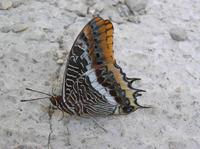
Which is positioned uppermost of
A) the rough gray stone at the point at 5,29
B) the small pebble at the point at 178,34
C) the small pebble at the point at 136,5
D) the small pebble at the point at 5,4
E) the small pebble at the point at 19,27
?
the small pebble at the point at 136,5

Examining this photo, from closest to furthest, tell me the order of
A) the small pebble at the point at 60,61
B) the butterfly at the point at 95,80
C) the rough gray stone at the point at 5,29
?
1. the butterfly at the point at 95,80
2. the small pebble at the point at 60,61
3. the rough gray stone at the point at 5,29

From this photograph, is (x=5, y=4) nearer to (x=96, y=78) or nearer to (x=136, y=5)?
(x=136, y=5)

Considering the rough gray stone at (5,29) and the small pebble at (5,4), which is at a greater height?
the small pebble at (5,4)

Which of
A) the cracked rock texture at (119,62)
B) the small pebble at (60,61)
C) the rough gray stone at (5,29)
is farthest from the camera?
the rough gray stone at (5,29)

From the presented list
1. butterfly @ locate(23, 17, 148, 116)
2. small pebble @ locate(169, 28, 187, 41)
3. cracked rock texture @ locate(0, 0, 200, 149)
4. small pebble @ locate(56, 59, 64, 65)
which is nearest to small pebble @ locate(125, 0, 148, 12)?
cracked rock texture @ locate(0, 0, 200, 149)

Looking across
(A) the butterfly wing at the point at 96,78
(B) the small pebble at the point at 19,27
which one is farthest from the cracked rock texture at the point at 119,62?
(A) the butterfly wing at the point at 96,78

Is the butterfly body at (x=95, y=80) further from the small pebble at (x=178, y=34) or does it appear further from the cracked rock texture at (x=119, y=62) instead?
the small pebble at (x=178, y=34)

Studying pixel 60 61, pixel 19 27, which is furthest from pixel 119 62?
pixel 19 27
